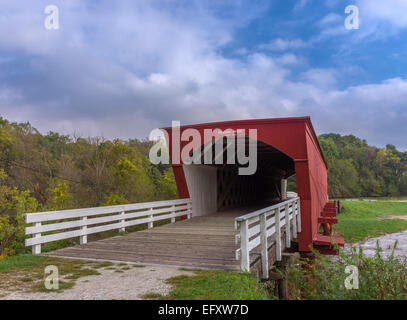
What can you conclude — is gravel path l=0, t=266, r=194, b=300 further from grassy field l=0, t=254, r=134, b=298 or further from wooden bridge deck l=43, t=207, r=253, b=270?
wooden bridge deck l=43, t=207, r=253, b=270

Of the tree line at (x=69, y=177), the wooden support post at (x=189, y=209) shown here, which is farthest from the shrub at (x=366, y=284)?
the tree line at (x=69, y=177)

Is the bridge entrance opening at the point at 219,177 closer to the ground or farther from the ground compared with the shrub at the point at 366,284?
farther from the ground

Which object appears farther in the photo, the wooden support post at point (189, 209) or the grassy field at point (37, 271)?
the wooden support post at point (189, 209)

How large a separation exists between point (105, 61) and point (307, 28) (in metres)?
7.59

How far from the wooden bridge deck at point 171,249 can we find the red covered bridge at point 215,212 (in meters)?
0.01

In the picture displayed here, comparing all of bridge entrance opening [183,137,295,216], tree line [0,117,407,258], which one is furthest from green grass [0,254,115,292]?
bridge entrance opening [183,137,295,216]

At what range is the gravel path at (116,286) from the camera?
9.78ft

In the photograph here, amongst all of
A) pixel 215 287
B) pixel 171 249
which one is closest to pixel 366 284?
pixel 215 287

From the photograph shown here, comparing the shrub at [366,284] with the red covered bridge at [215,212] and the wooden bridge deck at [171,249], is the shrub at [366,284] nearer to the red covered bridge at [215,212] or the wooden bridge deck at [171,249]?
the red covered bridge at [215,212]

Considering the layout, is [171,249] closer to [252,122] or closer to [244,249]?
[244,249]

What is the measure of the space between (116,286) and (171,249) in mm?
2073

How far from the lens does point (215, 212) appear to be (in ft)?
39.7
